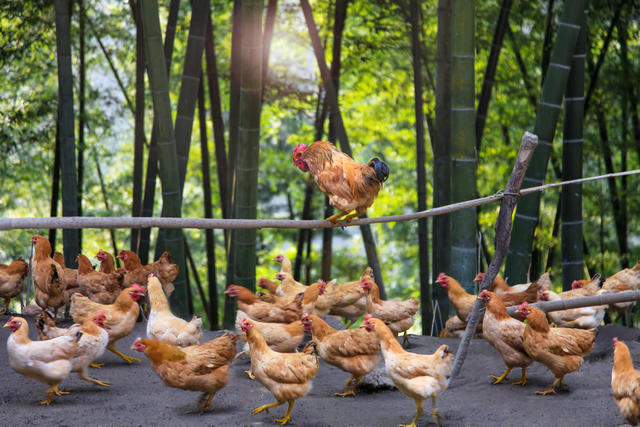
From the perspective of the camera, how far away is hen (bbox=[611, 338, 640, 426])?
12.1 feet

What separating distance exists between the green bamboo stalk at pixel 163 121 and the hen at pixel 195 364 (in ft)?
6.85

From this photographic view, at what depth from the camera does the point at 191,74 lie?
22.1 feet

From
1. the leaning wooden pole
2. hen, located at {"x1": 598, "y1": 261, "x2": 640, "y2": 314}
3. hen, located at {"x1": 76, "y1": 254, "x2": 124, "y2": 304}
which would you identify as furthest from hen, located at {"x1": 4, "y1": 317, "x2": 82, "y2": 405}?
hen, located at {"x1": 598, "y1": 261, "x2": 640, "y2": 314}

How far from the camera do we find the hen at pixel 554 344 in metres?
4.70

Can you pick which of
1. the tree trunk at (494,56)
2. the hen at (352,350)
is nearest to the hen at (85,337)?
the hen at (352,350)

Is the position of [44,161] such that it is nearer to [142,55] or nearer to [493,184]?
[142,55]

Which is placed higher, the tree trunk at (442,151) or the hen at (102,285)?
the tree trunk at (442,151)

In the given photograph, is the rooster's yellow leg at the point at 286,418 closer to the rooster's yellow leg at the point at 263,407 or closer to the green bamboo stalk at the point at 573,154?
the rooster's yellow leg at the point at 263,407

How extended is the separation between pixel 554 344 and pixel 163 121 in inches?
153

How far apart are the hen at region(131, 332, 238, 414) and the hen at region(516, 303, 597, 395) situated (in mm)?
2169

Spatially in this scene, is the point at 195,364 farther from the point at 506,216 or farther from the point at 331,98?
the point at 331,98

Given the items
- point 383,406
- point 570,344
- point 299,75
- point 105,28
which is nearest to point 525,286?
point 570,344

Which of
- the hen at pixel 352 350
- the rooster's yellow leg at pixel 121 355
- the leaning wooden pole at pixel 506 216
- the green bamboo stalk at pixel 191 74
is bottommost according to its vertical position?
the rooster's yellow leg at pixel 121 355

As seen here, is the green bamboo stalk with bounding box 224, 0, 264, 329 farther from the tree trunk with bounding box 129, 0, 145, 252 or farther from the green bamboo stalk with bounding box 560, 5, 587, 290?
the green bamboo stalk with bounding box 560, 5, 587, 290
